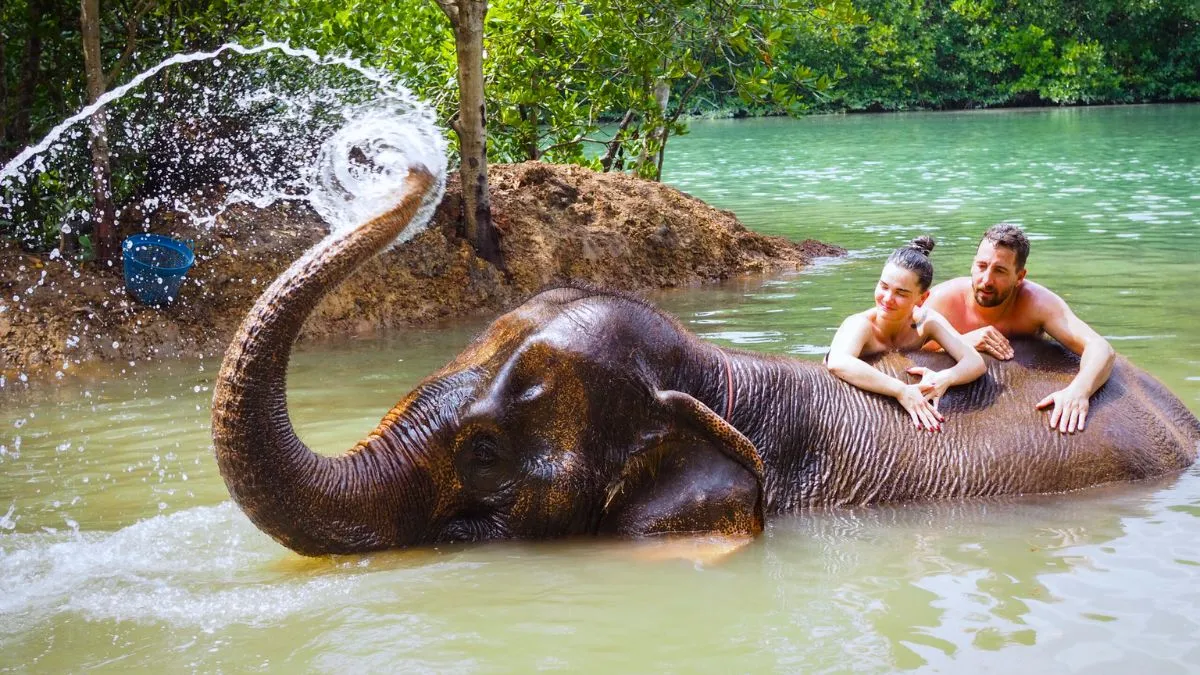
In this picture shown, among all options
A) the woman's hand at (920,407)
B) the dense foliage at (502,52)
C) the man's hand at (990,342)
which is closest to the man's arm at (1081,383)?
the man's hand at (990,342)

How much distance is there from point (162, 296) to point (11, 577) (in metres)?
5.36

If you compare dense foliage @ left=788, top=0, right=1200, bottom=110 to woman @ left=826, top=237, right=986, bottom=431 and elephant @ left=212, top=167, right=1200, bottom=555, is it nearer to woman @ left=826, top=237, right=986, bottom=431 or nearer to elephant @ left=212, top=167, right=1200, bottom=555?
woman @ left=826, top=237, right=986, bottom=431

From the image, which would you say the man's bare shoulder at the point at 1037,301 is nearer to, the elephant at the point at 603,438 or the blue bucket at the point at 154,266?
the elephant at the point at 603,438

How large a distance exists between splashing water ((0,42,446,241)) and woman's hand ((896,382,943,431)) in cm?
525

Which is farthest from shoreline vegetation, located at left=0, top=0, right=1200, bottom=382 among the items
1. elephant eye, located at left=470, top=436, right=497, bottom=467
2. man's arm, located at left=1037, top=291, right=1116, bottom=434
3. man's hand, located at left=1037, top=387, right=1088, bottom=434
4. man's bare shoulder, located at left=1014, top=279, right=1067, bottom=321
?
man's hand, located at left=1037, top=387, right=1088, bottom=434

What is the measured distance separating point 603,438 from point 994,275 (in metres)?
2.20

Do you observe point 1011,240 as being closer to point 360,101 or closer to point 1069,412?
point 1069,412

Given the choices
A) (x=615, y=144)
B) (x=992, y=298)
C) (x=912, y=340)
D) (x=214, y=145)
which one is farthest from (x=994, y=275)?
(x=615, y=144)

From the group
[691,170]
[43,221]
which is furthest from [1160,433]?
[691,170]

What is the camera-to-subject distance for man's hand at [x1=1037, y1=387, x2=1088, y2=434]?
601 cm

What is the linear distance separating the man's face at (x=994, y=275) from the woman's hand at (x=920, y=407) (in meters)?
0.62

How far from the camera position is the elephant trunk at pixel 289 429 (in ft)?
14.1

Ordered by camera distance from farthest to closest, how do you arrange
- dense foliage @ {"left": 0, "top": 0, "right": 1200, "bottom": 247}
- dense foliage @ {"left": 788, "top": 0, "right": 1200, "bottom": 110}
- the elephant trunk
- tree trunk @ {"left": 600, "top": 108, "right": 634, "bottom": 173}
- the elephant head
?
dense foliage @ {"left": 788, "top": 0, "right": 1200, "bottom": 110}, tree trunk @ {"left": 600, "top": 108, "right": 634, "bottom": 173}, dense foliage @ {"left": 0, "top": 0, "right": 1200, "bottom": 247}, the elephant head, the elephant trunk

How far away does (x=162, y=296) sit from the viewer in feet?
34.0
